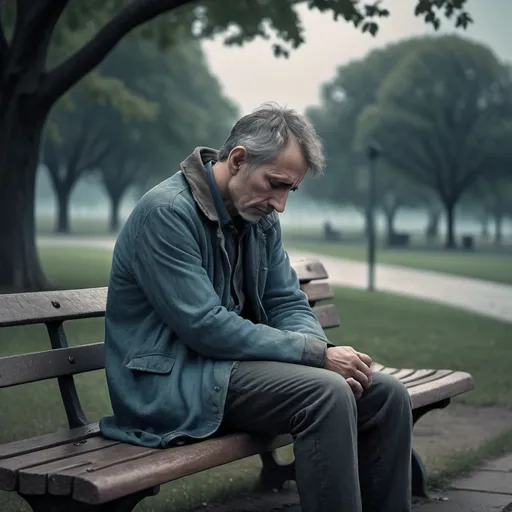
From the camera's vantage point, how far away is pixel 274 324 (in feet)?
13.2

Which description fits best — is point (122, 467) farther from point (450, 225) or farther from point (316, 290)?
point (450, 225)

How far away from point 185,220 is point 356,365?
72 cm

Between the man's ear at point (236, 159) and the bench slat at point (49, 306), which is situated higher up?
the man's ear at point (236, 159)

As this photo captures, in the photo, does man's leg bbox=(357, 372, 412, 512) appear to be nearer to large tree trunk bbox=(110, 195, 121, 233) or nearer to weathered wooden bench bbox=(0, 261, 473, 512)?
weathered wooden bench bbox=(0, 261, 473, 512)

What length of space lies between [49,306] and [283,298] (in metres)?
0.84

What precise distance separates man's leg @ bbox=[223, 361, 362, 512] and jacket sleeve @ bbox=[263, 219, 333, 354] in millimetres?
539

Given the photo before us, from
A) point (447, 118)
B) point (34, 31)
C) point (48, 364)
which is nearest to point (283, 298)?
point (48, 364)

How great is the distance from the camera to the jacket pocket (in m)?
3.42

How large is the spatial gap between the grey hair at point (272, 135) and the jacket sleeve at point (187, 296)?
294 millimetres

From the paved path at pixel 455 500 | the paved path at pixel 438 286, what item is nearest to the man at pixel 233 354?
the paved path at pixel 455 500

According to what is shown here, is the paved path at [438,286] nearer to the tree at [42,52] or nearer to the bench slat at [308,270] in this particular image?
the tree at [42,52]

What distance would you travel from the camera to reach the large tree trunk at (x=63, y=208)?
4925 centimetres

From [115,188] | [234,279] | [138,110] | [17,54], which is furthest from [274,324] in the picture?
[115,188]

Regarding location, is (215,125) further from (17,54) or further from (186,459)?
(186,459)
